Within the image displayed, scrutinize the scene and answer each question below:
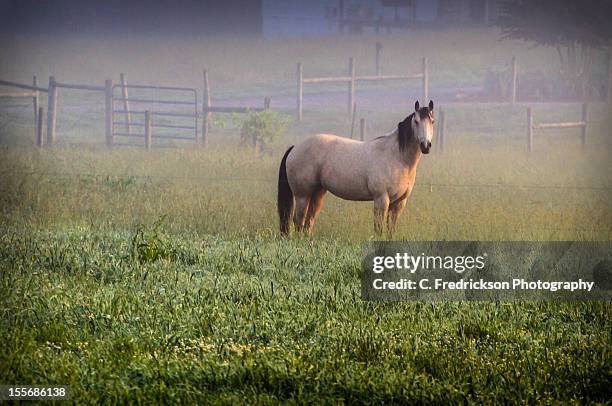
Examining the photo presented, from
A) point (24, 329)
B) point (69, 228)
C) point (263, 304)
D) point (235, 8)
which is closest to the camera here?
point (24, 329)

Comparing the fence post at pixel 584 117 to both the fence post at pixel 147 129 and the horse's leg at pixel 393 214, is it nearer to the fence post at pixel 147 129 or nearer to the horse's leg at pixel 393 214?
the fence post at pixel 147 129

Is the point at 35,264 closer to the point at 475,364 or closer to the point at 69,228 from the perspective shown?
the point at 69,228

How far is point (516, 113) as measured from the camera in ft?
85.5

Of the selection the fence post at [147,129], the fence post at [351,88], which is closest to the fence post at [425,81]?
the fence post at [351,88]

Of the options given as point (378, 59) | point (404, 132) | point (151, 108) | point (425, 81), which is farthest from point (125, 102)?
point (404, 132)

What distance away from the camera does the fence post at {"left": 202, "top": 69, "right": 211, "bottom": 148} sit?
22616 millimetres

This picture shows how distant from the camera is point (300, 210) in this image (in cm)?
1177

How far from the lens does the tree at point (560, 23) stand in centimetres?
1797

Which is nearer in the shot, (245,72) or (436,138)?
(436,138)

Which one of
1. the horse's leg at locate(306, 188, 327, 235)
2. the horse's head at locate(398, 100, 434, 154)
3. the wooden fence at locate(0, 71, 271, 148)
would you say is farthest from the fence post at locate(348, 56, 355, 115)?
the horse's head at locate(398, 100, 434, 154)

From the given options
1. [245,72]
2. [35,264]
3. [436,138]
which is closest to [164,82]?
[245,72]

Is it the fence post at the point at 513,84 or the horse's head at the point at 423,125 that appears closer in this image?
the horse's head at the point at 423,125

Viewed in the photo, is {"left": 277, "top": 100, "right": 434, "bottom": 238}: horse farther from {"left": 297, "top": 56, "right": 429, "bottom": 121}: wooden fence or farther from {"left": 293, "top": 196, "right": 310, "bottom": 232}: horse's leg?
{"left": 297, "top": 56, "right": 429, "bottom": 121}: wooden fence

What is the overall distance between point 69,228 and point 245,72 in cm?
1321
